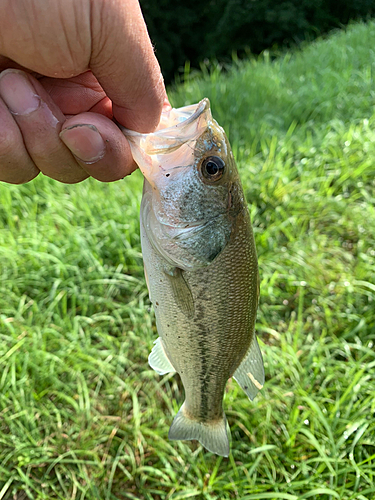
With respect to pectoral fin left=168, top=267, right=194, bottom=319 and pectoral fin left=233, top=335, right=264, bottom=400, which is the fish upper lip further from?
pectoral fin left=233, top=335, right=264, bottom=400

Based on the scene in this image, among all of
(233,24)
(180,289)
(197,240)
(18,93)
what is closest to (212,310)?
(180,289)

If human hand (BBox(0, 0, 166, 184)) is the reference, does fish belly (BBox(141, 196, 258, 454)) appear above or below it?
below

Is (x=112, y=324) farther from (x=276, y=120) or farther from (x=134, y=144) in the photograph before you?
(x=276, y=120)

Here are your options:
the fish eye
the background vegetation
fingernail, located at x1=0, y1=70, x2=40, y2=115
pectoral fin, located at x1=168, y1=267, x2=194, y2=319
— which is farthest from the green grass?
the background vegetation

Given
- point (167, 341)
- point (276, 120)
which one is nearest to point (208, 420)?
point (167, 341)

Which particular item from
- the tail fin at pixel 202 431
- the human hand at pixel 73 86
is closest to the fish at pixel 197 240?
the human hand at pixel 73 86

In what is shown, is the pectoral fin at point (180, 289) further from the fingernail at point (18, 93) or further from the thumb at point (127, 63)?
the fingernail at point (18, 93)
